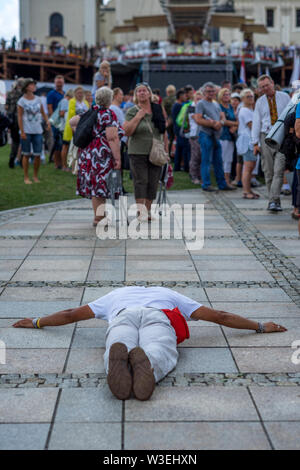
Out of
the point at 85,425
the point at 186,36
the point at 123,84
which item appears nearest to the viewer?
the point at 85,425

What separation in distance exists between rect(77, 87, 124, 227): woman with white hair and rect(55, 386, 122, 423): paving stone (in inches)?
205

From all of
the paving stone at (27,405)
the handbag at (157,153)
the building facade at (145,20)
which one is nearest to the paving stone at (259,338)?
the paving stone at (27,405)

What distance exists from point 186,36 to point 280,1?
12.2 m

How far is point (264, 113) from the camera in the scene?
33.5ft

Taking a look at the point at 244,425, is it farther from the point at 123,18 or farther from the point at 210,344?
the point at 123,18

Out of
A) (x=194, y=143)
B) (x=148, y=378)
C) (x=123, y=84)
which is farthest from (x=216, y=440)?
(x=123, y=84)

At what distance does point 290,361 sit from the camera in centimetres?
406

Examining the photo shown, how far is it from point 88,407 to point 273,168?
727 cm

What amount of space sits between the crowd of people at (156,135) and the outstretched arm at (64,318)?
9.45ft

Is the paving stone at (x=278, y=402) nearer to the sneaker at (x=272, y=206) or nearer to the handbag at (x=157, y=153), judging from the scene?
the handbag at (x=157, y=153)

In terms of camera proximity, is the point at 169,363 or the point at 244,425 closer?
the point at 244,425

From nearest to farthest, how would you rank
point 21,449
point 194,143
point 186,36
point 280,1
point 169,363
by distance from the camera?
point 21,449, point 169,363, point 194,143, point 186,36, point 280,1

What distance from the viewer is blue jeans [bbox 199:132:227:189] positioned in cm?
1242

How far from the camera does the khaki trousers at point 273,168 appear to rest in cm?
973
